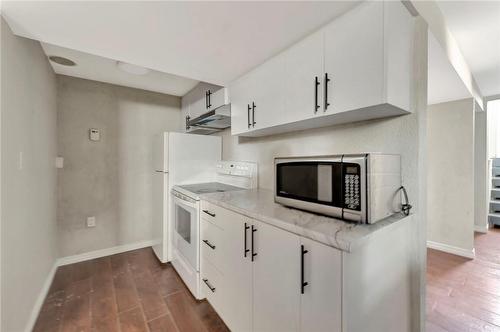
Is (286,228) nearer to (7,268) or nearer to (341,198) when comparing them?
(341,198)

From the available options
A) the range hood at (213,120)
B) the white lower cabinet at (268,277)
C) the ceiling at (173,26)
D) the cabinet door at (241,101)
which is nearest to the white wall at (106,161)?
the range hood at (213,120)

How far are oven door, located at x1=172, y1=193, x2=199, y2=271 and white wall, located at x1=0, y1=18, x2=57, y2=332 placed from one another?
44.5 inches

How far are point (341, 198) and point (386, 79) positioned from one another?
2.04ft

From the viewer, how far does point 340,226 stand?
101 cm

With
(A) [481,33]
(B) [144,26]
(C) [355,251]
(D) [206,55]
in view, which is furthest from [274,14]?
(A) [481,33]

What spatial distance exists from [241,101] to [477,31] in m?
2.17

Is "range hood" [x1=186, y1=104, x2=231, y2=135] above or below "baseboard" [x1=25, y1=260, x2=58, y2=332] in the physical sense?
above

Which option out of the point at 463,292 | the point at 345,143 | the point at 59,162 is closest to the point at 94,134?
the point at 59,162

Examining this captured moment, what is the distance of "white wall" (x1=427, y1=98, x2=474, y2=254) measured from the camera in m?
2.76

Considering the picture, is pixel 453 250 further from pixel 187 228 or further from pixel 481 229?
pixel 187 228

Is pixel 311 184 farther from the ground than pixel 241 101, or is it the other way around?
pixel 241 101

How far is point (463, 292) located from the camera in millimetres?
2006

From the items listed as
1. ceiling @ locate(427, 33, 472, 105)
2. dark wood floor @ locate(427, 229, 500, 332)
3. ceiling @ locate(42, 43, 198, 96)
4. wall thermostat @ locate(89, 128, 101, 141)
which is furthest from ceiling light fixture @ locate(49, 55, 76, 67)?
dark wood floor @ locate(427, 229, 500, 332)

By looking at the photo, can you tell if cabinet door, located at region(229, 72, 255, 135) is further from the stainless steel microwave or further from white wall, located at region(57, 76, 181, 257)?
white wall, located at region(57, 76, 181, 257)
